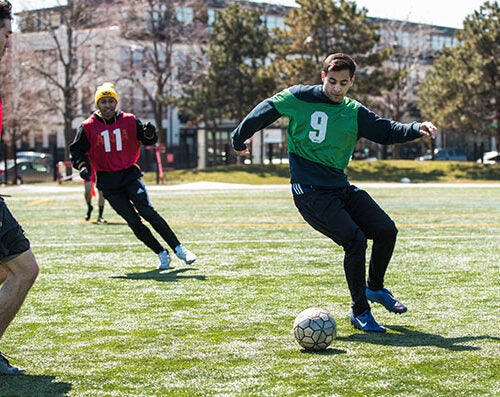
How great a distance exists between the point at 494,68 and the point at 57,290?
36.6 meters

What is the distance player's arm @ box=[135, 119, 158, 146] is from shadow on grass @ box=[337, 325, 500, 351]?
4.53 m

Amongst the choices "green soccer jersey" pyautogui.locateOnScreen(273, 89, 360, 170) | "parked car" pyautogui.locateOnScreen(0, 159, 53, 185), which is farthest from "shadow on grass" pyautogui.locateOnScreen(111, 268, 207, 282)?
"parked car" pyautogui.locateOnScreen(0, 159, 53, 185)

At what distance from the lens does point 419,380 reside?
14.8 feet

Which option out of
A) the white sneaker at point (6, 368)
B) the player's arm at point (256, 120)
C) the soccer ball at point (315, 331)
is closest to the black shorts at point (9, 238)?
the white sneaker at point (6, 368)

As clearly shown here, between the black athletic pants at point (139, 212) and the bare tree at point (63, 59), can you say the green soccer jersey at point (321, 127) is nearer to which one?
the black athletic pants at point (139, 212)

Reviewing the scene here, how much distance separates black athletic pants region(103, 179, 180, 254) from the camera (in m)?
9.52

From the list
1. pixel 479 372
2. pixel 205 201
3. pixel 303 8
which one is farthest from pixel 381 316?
pixel 303 8

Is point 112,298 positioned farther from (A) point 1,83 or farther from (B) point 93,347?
(A) point 1,83

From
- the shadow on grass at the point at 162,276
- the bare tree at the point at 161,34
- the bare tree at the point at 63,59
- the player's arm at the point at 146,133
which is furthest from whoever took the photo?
the bare tree at the point at 161,34

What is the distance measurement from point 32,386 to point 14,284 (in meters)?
0.60

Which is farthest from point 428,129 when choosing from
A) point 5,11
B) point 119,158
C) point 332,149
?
point 119,158

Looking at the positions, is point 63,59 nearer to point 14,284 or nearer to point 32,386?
point 14,284

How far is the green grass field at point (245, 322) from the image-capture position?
15.0 ft

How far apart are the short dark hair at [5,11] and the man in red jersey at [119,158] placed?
477 centimetres
